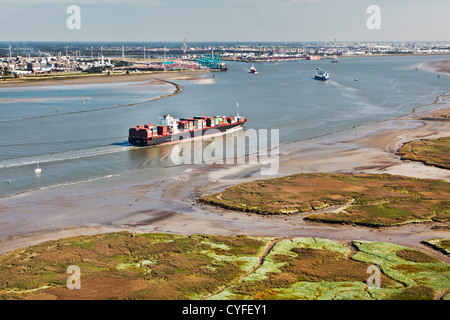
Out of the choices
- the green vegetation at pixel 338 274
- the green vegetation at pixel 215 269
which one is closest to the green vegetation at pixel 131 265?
the green vegetation at pixel 215 269

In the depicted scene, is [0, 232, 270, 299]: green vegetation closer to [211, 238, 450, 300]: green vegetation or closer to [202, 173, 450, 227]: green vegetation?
[211, 238, 450, 300]: green vegetation

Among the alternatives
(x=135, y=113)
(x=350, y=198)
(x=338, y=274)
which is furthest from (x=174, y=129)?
(x=338, y=274)

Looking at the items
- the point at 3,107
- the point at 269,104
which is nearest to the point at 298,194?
the point at 269,104

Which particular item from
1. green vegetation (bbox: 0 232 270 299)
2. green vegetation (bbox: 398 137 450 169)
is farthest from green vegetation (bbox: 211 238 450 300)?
green vegetation (bbox: 398 137 450 169)

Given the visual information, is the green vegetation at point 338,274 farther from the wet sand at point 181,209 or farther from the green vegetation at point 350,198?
the green vegetation at point 350,198

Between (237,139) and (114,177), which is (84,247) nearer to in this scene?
(114,177)
